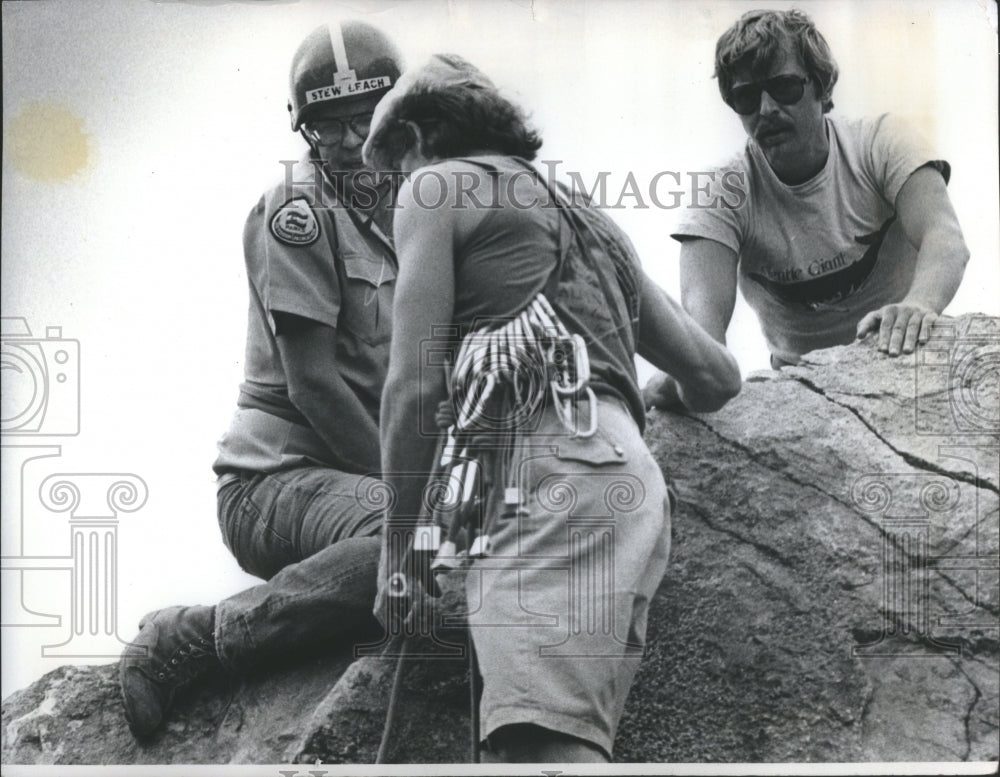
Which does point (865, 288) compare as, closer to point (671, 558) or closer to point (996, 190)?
point (996, 190)

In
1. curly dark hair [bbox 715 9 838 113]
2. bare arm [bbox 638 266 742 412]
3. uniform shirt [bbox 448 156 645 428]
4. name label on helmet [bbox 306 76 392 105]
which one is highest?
curly dark hair [bbox 715 9 838 113]

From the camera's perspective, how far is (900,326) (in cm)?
646

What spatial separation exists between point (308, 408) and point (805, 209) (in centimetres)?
197

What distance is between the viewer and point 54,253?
6699mm

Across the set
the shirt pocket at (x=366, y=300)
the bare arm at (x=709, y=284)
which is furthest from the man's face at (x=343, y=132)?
the bare arm at (x=709, y=284)

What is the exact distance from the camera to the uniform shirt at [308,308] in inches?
249

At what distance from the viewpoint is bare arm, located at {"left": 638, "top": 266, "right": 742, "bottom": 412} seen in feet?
20.5

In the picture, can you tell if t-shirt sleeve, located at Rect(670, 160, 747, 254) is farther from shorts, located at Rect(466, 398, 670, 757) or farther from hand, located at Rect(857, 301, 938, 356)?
shorts, located at Rect(466, 398, 670, 757)

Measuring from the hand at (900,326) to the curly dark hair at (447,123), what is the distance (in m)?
1.43

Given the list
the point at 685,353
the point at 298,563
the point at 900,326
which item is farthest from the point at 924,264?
the point at 298,563

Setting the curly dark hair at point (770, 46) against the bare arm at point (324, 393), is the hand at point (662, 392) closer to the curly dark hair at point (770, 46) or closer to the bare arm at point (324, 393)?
the bare arm at point (324, 393)

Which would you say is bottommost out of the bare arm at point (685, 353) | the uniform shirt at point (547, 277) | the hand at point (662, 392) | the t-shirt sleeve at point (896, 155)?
the hand at point (662, 392)

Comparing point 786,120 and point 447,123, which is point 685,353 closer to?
point 786,120

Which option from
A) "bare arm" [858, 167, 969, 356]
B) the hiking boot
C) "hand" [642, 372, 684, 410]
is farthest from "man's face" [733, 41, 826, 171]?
the hiking boot
